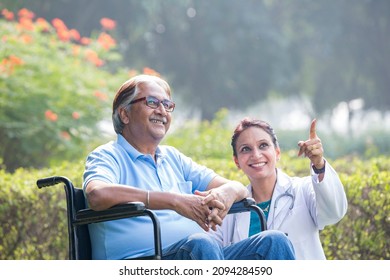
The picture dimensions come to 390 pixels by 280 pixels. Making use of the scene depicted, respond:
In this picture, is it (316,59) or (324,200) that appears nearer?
(324,200)

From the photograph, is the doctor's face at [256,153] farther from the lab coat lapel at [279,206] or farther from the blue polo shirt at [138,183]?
the blue polo shirt at [138,183]

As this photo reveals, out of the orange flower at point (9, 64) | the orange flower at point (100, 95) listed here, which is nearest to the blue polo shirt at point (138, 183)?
the orange flower at point (9, 64)

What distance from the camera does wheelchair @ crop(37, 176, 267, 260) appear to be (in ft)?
11.0

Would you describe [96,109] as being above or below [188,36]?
below

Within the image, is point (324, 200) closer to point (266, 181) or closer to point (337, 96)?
point (266, 181)

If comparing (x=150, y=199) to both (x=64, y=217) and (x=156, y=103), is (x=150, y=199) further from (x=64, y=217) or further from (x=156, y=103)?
(x=64, y=217)

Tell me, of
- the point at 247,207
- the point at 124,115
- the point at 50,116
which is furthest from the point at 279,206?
the point at 50,116

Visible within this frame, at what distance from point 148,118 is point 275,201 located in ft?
2.37

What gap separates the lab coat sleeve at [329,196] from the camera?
3688 millimetres

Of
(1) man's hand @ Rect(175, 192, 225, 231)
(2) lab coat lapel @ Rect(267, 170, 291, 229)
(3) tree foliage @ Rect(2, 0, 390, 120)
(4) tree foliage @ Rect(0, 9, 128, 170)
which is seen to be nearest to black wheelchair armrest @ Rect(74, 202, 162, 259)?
(1) man's hand @ Rect(175, 192, 225, 231)

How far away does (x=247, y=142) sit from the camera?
13.0ft
